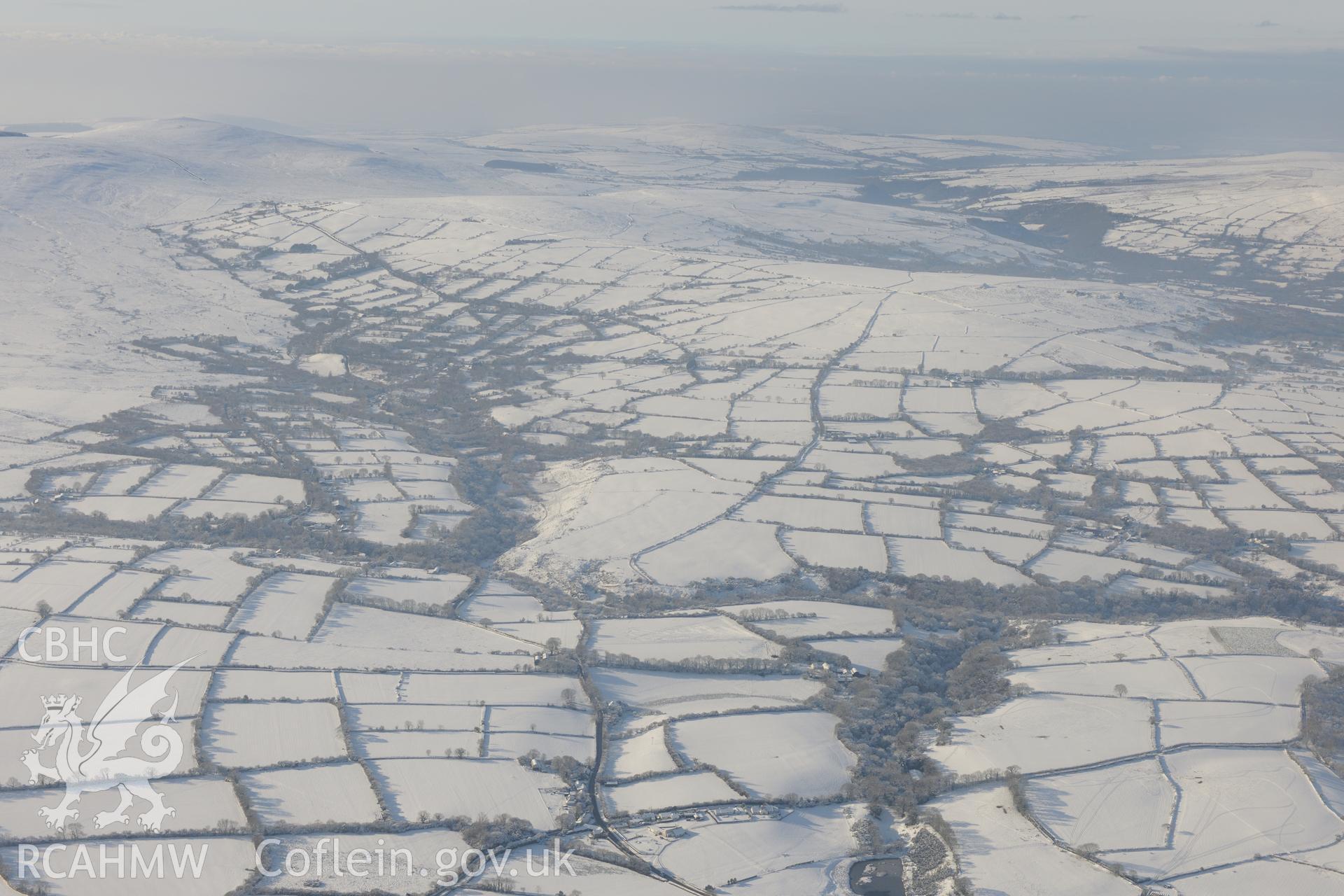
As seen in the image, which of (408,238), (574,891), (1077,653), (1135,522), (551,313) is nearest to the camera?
(574,891)

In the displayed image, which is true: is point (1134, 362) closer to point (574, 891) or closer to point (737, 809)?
point (737, 809)

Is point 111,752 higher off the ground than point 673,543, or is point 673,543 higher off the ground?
point 673,543

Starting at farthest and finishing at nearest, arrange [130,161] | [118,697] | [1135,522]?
1. [130,161]
2. [1135,522]
3. [118,697]

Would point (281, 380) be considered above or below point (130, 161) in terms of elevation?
below

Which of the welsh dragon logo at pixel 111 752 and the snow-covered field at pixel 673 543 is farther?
the snow-covered field at pixel 673 543

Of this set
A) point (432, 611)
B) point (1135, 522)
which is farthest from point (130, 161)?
point (1135, 522)

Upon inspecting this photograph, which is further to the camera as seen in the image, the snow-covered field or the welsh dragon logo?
the snow-covered field

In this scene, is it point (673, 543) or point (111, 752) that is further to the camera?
point (673, 543)

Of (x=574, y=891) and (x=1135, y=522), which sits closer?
(x=574, y=891)
